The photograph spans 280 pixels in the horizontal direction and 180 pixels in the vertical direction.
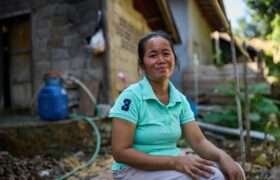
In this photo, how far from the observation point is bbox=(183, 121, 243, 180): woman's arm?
152 cm

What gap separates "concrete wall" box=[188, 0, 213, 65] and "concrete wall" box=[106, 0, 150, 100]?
2.55 metres

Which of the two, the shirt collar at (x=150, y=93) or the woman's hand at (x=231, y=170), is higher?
the shirt collar at (x=150, y=93)

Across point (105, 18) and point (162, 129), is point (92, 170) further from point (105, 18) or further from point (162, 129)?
point (105, 18)

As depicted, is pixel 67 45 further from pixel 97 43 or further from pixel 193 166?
pixel 193 166

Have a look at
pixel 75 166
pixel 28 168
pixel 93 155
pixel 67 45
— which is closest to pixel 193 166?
pixel 28 168

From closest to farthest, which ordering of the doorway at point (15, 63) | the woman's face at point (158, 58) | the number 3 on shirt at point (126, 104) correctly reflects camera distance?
the number 3 on shirt at point (126, 104) < the woman's face at point (158, 58) < the doorway at point (15, 63)

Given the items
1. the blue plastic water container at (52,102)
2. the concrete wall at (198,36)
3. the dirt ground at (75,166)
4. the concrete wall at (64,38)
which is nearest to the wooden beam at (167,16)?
the concrete wall at (198,36)

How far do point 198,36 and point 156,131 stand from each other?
9.58m

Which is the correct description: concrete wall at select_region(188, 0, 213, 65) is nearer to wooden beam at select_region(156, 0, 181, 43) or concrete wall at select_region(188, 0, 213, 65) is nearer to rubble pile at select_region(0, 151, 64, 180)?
wooden beam at select_region(156, 0, 181, 43)

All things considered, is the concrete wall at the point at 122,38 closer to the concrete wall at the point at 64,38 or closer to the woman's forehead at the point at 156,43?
the concrete wall at the point at 64,38

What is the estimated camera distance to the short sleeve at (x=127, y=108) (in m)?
1.48

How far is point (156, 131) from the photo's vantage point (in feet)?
5.05

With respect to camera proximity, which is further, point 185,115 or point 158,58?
point 185,115

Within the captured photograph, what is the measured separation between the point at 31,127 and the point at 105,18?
1.97 meters
